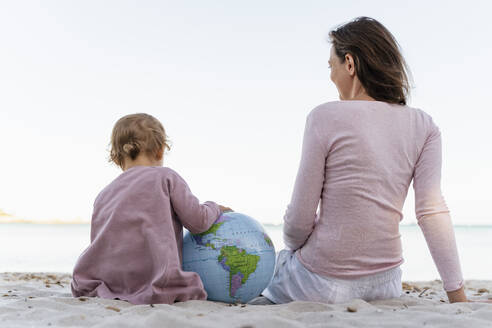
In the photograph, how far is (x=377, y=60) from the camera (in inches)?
156

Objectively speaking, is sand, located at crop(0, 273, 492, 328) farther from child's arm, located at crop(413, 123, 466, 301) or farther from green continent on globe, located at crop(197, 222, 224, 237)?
green continent on globe, located at crop(197, 222, 224, 237)

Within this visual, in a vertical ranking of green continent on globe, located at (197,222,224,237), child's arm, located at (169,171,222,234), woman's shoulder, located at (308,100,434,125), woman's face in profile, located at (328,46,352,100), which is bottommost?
green continent on globe, located at (197,222,224,237)

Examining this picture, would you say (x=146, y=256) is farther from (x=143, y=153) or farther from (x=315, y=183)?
(x=315, y=183)

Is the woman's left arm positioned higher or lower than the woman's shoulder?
lower

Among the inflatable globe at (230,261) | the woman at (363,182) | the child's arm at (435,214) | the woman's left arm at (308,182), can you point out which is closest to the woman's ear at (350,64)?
the woman at (363,182)

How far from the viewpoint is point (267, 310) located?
3.56 meters

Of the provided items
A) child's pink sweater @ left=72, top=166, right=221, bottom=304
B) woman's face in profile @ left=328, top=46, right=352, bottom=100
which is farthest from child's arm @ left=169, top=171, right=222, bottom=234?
woman's face in profile @ left=328, top=46, right=352, bottom=100

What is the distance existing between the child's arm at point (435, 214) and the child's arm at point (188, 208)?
180 cm

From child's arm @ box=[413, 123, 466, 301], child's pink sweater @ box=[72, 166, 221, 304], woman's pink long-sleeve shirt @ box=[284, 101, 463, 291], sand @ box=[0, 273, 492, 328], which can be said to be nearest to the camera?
sand @ box=[0, 273, 492, 328]

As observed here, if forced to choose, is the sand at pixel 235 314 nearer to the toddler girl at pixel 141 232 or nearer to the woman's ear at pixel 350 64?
the toddler girl at pixel 141 232

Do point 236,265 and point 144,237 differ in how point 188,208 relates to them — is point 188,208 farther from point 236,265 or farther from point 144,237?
point 236,265

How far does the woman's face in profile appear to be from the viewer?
13.4ft

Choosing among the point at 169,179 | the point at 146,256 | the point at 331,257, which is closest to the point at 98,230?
the point at 146,256

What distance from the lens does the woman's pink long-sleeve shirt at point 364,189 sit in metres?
3.76
